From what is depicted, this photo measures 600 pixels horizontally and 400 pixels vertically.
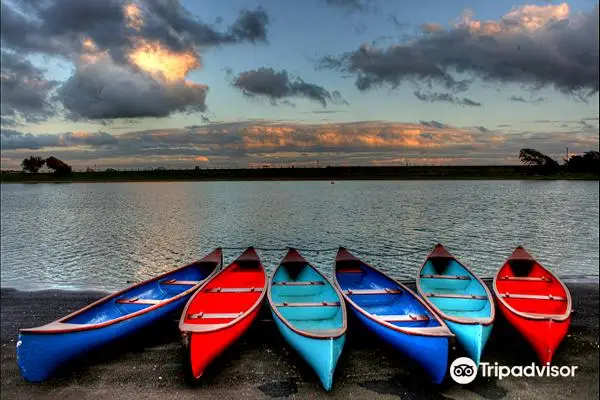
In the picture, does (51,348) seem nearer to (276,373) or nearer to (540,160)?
(276,373)

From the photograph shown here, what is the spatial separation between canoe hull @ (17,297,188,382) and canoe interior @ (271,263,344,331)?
13.1 ft

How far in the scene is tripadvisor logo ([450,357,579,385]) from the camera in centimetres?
802

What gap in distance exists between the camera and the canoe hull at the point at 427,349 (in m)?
7.49

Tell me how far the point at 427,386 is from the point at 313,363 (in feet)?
7.22

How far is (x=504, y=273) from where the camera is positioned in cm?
1265

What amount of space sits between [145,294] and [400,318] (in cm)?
694

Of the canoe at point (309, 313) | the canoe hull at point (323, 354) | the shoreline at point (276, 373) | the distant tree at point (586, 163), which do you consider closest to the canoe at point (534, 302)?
the shoreline at point (276, 373)

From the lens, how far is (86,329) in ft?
26.5

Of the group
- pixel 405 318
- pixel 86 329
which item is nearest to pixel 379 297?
pixel 405 318

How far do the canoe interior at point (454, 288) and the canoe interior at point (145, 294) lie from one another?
22.9 feet

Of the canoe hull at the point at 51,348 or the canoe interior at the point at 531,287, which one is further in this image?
the canoe interior at the point at 531,287

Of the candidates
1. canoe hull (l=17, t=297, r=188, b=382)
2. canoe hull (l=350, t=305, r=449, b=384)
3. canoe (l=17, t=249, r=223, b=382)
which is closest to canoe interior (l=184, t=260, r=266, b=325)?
canoe (l=17, t=249, r=223, b=382)

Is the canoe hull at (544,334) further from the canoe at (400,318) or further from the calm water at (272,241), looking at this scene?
the calm water at (272,241)

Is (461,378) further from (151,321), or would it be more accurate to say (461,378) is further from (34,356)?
(34,356)
